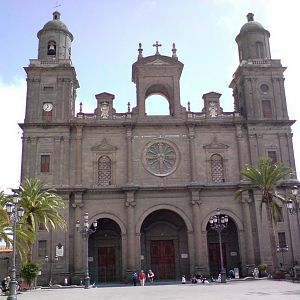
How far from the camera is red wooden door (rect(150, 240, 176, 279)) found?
45219 mm

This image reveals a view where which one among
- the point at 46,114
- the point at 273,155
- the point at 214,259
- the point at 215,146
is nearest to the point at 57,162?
the point at 46,114

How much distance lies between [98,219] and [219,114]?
676 inches

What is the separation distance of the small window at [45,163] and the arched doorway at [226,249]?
17.6 m

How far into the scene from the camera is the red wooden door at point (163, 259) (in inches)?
1780

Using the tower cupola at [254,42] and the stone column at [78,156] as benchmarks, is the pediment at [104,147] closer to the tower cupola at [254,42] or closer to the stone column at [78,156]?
the stone column at [78,156]

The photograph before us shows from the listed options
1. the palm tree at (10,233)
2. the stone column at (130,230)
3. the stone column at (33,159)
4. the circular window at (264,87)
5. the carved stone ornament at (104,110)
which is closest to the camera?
the palm tree at (10,233)

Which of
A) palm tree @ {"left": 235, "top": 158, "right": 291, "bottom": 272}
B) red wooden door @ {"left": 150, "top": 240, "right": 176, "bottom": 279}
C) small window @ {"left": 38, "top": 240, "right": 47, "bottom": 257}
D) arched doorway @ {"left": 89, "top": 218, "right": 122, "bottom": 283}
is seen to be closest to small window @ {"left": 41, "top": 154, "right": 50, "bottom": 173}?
small window @ {"left": 38, "top": 240, "right": 47, "bottom": 257}

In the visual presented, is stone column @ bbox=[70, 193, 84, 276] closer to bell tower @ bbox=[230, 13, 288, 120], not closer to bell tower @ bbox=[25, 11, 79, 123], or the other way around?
bell tower @ bbox=[25, 11, 79, 123]

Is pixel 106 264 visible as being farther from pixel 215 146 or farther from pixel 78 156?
pixel 215 146

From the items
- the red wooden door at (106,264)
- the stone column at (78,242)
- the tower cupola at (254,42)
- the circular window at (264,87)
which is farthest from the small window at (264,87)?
the red wooden door at (106,264)

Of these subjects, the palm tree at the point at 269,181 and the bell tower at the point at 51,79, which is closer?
the palm tree at the point at 269,181

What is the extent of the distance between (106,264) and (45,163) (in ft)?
39.8

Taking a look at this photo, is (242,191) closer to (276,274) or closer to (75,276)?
(276,274)

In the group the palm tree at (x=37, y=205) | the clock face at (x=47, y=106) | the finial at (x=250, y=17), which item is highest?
the finial at (x=250, y=17)
